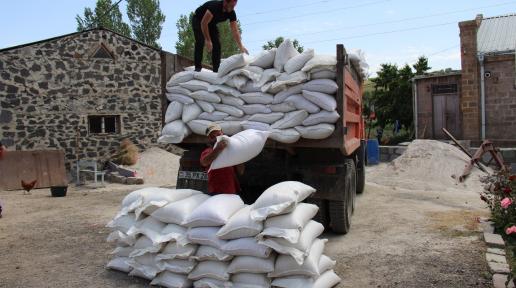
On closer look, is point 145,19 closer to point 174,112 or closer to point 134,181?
point 134,181

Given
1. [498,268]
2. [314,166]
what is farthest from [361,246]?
[498,268]

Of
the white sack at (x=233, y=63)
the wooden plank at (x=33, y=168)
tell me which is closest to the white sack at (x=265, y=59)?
the white sack at (x=233, y=63)

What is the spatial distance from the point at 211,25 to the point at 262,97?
1667 millimetres

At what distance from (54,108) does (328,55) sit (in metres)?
10.6

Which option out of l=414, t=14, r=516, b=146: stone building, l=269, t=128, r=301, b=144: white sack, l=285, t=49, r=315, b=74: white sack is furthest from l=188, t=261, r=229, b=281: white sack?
l=414, t=14, r=516, b=146: stone building

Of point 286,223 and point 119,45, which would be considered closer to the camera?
point 286,223

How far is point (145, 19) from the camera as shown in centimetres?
3769

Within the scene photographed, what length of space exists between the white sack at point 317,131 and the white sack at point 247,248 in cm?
163

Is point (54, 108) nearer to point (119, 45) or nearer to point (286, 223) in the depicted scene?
point (119, 45)

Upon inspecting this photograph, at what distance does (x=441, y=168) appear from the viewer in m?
12.3

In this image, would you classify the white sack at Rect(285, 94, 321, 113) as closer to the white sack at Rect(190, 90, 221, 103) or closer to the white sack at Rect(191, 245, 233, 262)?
the white sack at Rect(190, 90, 221, 103)

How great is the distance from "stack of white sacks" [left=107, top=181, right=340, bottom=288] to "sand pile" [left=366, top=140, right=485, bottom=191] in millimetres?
7986

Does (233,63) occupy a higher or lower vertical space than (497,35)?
lower

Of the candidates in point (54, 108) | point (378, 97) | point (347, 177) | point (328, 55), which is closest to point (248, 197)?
point (347, 177)
